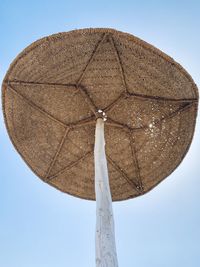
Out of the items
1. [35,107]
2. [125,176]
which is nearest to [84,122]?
[35,107]

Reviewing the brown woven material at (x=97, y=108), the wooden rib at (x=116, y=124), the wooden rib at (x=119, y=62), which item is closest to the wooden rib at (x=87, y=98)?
the brown woven material at (x=97, y=108)

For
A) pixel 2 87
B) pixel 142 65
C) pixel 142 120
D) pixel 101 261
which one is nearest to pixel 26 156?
pixel 2 87

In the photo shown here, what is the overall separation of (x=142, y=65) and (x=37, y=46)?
5.49 feet

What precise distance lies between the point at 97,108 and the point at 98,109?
3cm

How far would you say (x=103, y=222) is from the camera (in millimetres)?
4422

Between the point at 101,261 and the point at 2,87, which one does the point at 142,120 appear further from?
the point at 101,261

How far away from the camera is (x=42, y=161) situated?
734cm

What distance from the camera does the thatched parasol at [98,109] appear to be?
578 centimetres

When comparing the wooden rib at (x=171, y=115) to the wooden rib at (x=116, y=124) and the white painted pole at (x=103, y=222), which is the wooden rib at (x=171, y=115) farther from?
the white painted pole at (x=103, y=222)

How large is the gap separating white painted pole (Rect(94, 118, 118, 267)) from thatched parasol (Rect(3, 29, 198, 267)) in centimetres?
11

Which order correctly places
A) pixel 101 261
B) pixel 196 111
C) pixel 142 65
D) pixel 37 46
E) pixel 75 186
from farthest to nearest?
pixel 75 186
pixel 196 111
pixel 142 65
pixel 37 46
pixel 101 261

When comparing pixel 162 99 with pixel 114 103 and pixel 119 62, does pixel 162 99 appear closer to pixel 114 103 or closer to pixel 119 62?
pixel 114 103

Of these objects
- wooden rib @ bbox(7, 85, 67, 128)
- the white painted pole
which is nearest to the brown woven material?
wooden rib @ bbox(7, 85, 67, 128)

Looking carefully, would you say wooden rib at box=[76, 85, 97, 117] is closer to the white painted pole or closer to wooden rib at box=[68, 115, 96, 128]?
wooden rib at box=[68, 115, 96, 128]
